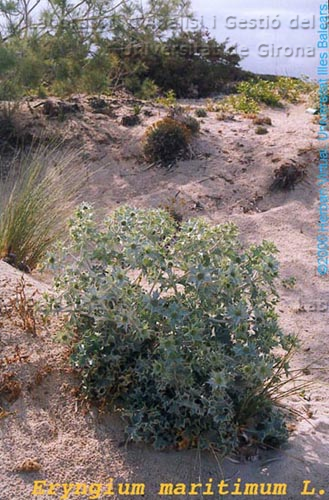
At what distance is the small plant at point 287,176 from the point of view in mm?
6898

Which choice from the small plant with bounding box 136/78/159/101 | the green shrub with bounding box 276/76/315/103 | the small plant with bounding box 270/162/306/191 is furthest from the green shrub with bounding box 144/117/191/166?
the green shrub with bounding box 276/76/315/103

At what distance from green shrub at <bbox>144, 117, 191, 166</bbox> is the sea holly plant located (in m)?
4.59

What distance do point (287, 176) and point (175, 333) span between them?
4.30 metres

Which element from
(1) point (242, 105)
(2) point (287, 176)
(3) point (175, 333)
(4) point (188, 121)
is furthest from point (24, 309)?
(1) point (242, 105)

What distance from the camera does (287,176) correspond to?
6.89 metres

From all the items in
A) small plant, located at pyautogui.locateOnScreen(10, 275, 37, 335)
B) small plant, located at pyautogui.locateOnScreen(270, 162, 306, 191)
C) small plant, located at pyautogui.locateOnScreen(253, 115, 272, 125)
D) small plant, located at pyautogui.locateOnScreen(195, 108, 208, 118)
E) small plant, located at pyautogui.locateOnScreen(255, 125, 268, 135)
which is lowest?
small plant, located at pyautogui.locateOnScreen(270, 162, 306, 191)

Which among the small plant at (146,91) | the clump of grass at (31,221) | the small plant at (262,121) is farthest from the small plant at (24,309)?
the small plant at (146,91)

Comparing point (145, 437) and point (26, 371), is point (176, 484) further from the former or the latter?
point (26, 371)

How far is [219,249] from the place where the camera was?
9.75 ft

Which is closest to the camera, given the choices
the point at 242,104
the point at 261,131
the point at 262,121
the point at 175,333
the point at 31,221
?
the point at 175,333

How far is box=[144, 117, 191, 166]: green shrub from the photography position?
300 inches

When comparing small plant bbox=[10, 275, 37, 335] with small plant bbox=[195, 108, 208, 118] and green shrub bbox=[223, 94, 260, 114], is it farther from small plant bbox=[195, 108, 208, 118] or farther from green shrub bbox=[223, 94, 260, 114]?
green shrub bbox=[223, 94, 260, 114]

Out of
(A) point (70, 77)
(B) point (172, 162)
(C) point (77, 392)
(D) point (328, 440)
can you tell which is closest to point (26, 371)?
(C) point (77, 392)

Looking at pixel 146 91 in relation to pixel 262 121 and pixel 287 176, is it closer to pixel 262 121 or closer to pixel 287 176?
pixel 262 121
